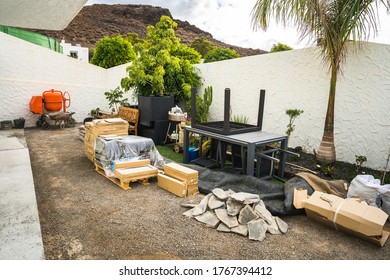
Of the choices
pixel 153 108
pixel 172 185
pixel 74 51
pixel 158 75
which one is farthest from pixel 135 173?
pixel 74 51

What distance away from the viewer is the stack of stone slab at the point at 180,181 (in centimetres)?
402

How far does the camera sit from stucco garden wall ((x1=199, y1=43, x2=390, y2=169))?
4.86m

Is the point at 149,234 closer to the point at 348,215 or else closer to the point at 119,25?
the point at 348,215

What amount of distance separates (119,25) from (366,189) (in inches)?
1139

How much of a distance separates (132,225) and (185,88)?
5832 millimetres

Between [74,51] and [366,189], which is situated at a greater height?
[74,51]

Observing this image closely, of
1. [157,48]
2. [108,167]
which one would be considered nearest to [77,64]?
[157,48]

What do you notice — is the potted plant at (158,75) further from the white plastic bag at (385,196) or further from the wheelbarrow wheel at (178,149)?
the white plastic bag at (385,196)

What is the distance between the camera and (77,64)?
11227 mm

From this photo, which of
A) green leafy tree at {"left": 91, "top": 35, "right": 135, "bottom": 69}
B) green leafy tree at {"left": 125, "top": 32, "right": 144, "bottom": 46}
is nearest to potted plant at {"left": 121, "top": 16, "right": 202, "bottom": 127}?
green leafy tree at {"left": 91, "top": 35, "right": 135, "bottom": 69}

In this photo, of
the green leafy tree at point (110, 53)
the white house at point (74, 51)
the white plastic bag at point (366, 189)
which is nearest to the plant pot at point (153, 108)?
the white plastic bag at point (366, 189)

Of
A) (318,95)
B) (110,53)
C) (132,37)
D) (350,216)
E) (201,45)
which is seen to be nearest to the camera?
(350,216)

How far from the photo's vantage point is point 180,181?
4137mm

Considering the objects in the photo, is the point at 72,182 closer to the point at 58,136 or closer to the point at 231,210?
the point at 231,210
